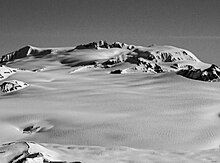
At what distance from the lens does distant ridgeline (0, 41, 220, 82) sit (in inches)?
3319

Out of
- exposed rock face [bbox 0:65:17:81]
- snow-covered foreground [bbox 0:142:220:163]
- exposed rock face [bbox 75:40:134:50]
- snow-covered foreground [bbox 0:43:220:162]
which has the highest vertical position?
exposed rock face [bbox 75:40:134:50]

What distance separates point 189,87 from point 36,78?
26386 millimetres

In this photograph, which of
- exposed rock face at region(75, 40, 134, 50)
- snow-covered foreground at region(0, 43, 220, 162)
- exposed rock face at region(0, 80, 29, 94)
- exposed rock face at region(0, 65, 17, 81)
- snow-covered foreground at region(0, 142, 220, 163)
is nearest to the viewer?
snow-covered foreground at region(0, 142, 220, 163)

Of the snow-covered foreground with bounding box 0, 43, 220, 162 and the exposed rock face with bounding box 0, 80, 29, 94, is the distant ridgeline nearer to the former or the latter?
the exposed rock face with bounding box 0, 80, 29, 94

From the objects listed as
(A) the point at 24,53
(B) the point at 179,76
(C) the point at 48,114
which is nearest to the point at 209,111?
(C) the point at 48,114

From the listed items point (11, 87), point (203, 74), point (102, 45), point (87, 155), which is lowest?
point (87, 155)

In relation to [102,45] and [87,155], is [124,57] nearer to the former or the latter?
[102,45]

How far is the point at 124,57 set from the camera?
103 m

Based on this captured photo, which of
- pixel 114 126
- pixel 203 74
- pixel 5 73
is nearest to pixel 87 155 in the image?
pixel 114 126

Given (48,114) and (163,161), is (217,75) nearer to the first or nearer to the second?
(48,114)

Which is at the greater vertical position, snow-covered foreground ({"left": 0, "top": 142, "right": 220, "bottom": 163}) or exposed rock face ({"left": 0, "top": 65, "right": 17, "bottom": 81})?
exposed rock face ({"left": 0, "top": 65, "right": 17, "bottom": 81})

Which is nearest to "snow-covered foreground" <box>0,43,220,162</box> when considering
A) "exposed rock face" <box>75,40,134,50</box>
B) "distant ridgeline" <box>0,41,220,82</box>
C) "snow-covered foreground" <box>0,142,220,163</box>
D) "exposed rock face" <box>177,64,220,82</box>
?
"snow-covered foreground" <box>0,142,220,163</box>

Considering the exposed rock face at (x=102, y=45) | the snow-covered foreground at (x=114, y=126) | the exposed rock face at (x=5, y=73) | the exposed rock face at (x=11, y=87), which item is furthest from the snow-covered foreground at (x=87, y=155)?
the exposed rock face at (x=102, y=45)

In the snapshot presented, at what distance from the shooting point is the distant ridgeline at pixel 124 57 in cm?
8431
